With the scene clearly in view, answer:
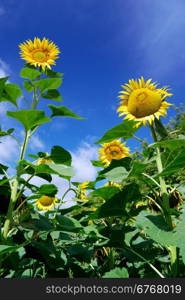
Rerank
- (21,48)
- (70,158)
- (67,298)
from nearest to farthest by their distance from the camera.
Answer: (67,298), (70,158), (21,48)

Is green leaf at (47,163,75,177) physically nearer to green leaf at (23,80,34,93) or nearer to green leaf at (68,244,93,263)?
green leaf at (68,244,93,263)

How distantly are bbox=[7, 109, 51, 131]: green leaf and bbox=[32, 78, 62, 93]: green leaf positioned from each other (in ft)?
1.41

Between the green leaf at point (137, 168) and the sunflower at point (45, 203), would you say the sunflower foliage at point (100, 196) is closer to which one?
the green leaf at point (137, 168)

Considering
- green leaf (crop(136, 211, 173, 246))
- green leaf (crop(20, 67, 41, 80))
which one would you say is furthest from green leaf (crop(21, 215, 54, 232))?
green leaf (crop(20, 67, 41, 80))

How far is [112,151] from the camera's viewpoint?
3609 mm

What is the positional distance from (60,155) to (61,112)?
0.41 meters

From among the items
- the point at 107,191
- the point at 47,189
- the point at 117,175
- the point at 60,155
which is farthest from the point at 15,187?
the point at 117,175

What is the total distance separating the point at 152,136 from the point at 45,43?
169cm

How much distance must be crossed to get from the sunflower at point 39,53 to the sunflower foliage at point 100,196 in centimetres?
1

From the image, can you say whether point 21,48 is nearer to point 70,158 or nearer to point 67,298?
point 70,158

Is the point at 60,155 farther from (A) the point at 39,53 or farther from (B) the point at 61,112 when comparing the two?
(A) the point at 39,53

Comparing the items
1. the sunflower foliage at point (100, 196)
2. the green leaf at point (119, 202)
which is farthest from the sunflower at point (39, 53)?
the green leaf at point (119, 202)

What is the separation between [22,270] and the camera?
2873 mm

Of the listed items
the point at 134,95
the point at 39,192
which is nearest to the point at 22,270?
the point at 39,192
